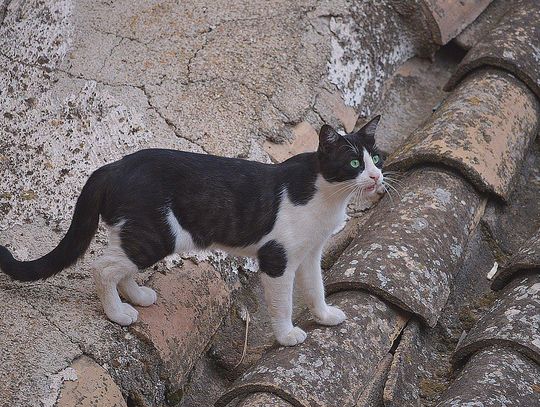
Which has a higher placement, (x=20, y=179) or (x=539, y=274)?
(x=539, y=274)

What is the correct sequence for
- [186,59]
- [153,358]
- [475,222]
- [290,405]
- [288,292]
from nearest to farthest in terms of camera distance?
[290,405], [153,358], [288,292], [475,222], [186,59]

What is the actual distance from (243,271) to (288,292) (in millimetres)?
384

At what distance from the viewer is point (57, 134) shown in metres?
3.17

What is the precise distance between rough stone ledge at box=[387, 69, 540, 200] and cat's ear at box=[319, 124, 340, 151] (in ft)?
2.45

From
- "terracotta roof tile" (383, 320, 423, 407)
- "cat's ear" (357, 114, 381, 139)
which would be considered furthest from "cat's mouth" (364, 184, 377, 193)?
"terracotta roof tile" (383, 320, 423, 407)

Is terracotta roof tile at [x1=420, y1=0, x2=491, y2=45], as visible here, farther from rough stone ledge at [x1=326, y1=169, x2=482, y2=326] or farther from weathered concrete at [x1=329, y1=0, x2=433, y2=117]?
rough stone ledge at [x1=326, y1=169, x2=482, y2=326]

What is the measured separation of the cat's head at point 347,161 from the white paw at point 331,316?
0.36 metres

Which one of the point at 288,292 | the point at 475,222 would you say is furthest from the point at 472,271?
the point at 288,292

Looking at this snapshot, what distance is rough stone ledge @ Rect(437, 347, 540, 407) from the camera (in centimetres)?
238

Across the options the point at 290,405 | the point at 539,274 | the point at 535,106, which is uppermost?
the point at 535,106

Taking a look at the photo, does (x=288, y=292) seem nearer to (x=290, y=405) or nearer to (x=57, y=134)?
(x=290, y=405)

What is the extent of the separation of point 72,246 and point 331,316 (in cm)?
76

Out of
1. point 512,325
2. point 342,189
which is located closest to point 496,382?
point 512,325

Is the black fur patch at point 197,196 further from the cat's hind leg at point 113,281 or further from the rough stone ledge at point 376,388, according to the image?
the rough stone ledge at point 376,388
